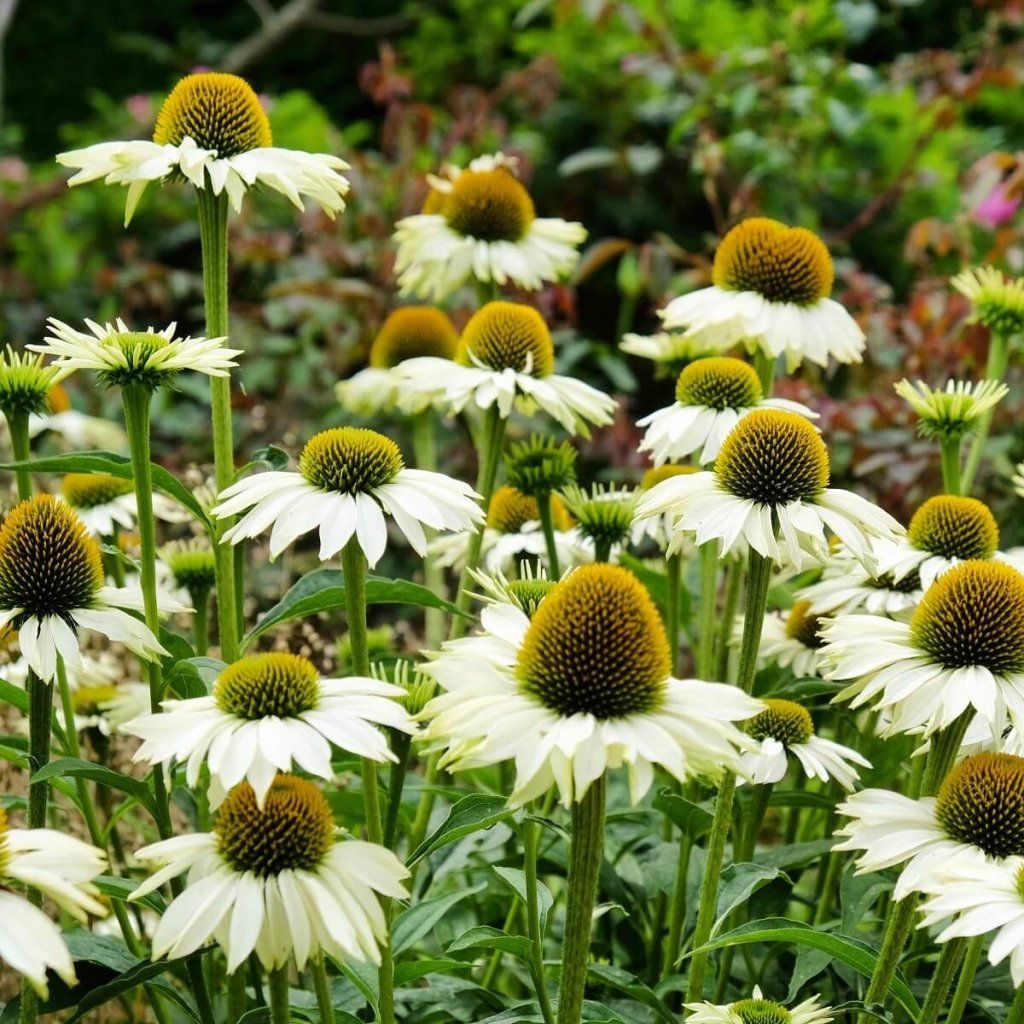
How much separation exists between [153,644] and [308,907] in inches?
14.5

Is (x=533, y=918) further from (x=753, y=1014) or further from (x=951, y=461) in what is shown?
(x=951, y=461)

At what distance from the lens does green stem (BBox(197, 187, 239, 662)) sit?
4.75 feet

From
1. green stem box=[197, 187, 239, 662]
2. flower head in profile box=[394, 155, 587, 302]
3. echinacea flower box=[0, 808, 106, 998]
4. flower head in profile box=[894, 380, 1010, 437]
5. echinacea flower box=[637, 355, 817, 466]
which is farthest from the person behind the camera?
flower head in profile box=[394, 155, 587, 302]

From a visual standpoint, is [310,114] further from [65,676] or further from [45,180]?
[65,676]

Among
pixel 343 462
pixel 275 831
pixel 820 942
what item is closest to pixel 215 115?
pixel 343 462

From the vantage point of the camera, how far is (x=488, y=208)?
2158 mm

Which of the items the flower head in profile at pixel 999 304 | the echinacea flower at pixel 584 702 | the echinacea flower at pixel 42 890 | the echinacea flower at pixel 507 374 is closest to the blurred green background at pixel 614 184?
the flower head in profile at pixel 999 304

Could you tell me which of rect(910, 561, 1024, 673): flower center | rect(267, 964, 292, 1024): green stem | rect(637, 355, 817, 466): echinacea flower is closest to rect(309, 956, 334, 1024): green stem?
rect(267, 964, 292, 1024): green stem

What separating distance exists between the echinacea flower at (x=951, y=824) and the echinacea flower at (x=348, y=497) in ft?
1.50

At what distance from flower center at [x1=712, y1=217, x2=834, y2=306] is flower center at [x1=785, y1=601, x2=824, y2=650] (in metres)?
0.42

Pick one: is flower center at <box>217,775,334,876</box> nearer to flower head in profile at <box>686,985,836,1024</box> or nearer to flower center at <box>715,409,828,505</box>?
flower head in profile at <box>686,985,836,1024</box>

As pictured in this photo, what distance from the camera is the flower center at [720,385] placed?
5.53ft

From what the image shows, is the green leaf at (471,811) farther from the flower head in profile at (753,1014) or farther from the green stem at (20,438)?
the green stem at (20,438)

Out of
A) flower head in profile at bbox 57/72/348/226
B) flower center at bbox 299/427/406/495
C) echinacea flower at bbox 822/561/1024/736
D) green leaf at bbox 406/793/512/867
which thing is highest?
flower head in profile at bbox 57/72/348/226
